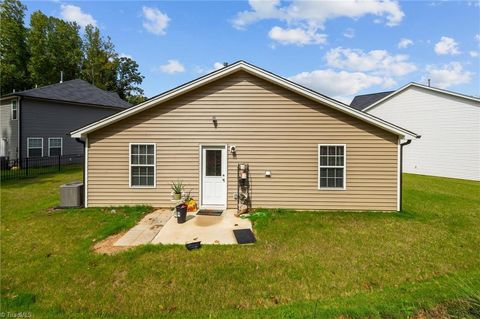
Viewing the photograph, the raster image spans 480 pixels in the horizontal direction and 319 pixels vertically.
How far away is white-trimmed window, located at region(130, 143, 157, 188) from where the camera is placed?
28.8ft

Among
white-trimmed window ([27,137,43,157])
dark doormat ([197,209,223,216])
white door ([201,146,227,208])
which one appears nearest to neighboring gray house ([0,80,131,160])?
white-trimmed window ([27,137,43,157])

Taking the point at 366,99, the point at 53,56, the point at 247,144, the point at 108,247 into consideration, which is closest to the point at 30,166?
the point at 108,247

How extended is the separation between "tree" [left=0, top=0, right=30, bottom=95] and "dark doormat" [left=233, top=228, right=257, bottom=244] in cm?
3620

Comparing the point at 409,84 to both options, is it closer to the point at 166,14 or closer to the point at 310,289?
the point at 166,14

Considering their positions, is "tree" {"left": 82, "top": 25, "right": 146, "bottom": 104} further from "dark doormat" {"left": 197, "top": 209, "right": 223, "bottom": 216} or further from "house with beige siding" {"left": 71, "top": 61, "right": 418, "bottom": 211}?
"dark doormat" {"left": 197, "top": 209, "right": 223, "bottom": 216}

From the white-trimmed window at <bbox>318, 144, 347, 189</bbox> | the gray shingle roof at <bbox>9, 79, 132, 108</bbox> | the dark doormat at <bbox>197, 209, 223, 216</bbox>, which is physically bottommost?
the dark doormat at <bbox>197, 209, 223, 216</bbox>

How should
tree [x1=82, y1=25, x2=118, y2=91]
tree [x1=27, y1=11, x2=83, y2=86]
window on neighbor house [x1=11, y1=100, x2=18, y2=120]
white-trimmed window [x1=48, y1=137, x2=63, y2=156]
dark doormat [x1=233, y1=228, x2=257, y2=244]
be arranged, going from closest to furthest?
dark doormat [x1=233, y1=228, x2=257, y2=244]
window on neighbor house [x1=11, y1=100, x2=18, y2=120]
white-trimmed window [x1=48, y1=137, x2=63, y2=156]
tree [x1=27, y1=11, x2=83, y2=86]
tree [x1=82, y1=25, x2=118, y2=91]

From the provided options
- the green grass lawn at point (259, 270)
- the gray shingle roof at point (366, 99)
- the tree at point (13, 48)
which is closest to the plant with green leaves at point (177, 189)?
the green grass lawn at point (259, 270)

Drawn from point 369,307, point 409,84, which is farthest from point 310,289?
point 409,84

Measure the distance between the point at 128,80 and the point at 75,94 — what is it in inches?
1043

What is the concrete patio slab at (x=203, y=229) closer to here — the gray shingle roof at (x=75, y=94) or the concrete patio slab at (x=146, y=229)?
the concrete patio slab at (x=146, y=229)

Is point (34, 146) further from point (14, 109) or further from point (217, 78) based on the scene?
point (217, 78)

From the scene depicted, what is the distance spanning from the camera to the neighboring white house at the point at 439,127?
51.7ft

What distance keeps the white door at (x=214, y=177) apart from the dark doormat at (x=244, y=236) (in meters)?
2.17
